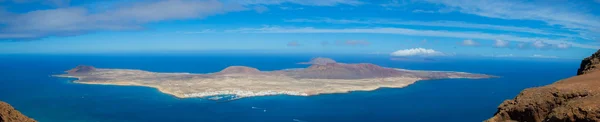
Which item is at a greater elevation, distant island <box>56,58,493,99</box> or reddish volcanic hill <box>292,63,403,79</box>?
reddish volcanic hill <box>292,63,403,79</box>

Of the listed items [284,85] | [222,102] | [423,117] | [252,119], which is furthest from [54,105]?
[423,117]

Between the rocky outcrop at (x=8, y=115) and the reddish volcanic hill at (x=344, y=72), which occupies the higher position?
the reddish volcanic hill at (x=344, y=72)

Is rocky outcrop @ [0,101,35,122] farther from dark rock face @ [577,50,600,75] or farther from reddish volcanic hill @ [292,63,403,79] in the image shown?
reddish volcanic hill @ [292,63,403,79]

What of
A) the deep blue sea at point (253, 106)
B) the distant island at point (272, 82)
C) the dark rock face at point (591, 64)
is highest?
the dark rock face at point (591, 64)

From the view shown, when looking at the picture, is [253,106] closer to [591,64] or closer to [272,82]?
[272,82]

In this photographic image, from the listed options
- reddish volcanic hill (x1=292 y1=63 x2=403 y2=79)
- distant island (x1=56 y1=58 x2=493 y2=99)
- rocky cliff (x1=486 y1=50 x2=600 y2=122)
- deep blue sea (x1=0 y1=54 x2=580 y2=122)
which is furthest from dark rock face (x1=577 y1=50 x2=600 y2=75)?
reddish volcanic hill (x1=292 y1=63 x2=403 y2=79)

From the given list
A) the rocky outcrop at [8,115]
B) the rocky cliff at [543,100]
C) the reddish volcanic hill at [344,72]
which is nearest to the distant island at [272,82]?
the reddish volcanic hill at [344,72]

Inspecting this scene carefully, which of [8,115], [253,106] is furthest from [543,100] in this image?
[253,106]

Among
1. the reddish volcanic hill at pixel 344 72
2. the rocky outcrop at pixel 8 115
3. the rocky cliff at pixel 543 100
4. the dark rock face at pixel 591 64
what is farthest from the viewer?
the reddish volcanic hill at pixel 344 72

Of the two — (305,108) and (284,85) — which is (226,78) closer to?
(284,85)

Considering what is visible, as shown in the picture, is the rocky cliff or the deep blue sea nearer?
the rocky cliff

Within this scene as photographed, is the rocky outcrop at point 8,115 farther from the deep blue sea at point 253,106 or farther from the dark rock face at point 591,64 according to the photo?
the deep blue sea at point 253,106
